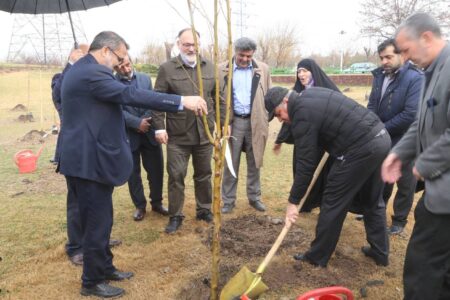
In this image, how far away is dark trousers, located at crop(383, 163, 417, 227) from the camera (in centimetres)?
426

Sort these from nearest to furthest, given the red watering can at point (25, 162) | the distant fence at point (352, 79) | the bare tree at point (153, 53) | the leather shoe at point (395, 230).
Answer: the leather shoe at point (395, 230) → the red watering can at point (25, 162) → the distant fence at point (352, 79) → the bare tree at point (153, 53)

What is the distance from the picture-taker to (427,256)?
2357mm

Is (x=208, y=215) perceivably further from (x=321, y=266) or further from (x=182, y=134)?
(x=321, y=266)

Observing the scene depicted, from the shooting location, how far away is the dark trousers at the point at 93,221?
294 centimetres

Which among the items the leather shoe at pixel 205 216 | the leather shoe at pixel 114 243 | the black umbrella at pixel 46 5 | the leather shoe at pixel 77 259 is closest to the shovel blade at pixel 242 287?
the leather shoe at pixel 77 259

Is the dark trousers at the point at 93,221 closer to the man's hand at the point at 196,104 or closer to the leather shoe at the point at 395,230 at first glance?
the man's hand at the point at 196,104

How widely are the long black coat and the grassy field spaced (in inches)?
41.1

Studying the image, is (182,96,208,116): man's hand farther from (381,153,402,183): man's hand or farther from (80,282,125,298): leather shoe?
(80,282,125,298): leather shoe

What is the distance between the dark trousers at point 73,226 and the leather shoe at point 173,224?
1.01 m

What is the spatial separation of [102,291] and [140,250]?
922mm

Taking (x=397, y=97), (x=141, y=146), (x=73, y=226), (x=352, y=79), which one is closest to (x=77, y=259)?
(x=73, y=226)

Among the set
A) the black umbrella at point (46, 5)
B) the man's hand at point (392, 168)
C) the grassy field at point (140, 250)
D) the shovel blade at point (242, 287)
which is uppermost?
the black umbrella at point (46, 5)

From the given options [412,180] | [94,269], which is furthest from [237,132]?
[94,269]

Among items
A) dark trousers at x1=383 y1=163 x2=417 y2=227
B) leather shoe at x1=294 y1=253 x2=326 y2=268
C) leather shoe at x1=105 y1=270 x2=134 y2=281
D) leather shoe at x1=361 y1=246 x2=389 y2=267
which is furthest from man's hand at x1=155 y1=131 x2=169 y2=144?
dark trousers at x1=383 y1=163 x2=417 y2=227
